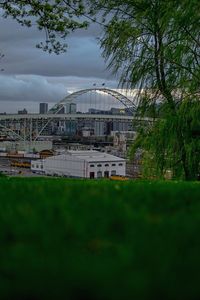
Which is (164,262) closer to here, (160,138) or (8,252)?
(8,252)

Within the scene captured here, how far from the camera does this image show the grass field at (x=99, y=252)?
1.20 m

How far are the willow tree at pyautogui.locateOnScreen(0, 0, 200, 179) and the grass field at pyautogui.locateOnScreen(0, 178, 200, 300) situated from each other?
419 inches

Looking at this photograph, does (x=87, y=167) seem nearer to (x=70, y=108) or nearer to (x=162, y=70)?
(x=162, y=70)

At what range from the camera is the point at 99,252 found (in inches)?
55.2

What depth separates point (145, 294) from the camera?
1154 millimetres

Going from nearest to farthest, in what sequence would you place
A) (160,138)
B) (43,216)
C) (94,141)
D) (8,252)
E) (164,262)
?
1. (164,262)
2. (8,252)
3. (43,216)
4. (160,138)
5. (94,141)

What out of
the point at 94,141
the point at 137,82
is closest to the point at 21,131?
the point at 94,141

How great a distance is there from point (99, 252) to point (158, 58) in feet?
39.2

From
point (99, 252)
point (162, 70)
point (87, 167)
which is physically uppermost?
point (162, 70)

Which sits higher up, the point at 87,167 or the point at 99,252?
the point at 99,252

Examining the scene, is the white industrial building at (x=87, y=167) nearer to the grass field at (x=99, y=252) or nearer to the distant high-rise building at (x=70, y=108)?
the grass field at (x=99, y=252)

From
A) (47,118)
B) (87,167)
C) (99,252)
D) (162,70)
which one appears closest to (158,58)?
(162,70)

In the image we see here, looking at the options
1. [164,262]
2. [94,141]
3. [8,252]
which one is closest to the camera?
[164,262]

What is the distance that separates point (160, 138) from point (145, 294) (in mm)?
11646
